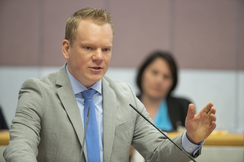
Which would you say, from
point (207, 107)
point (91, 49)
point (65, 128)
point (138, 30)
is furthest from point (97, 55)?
point (138, 30)

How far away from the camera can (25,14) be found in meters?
3.95

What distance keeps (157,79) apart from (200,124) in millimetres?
1742

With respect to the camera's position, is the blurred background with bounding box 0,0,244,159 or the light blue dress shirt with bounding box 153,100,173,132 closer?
the light blue dress shirt with bounding box 153,100,173,132

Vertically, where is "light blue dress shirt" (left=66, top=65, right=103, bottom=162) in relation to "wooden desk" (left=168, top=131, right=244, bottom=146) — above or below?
above

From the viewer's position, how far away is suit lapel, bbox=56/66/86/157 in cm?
118

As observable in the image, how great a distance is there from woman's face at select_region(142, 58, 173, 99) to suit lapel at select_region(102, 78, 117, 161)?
5.15 feet

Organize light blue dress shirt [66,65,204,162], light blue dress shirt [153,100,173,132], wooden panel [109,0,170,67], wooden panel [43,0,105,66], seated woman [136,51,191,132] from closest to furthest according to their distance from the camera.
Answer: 1. light blue dress shirt [66,65,204,162]
2. light blue dress shirt [153,100,173,132]
3. seated woman [136,51,191,132]
4. wooden panel [43,0,105,66]
5. wooden panel [109,0,170,67]

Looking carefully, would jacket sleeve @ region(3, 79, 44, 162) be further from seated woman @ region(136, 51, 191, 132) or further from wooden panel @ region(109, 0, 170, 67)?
wooden panel @ region(109, 0, 170, 67)

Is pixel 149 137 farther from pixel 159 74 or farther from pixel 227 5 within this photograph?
pixel 227 5

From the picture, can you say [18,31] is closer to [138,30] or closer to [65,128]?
[138,30]

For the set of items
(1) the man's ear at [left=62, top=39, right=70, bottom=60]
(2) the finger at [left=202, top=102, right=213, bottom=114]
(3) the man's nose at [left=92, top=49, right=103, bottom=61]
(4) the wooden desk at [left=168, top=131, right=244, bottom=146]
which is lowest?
(4) the wooden desk at [left=168, top=131, right=244, bottom=146]

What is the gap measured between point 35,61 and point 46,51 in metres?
0.19

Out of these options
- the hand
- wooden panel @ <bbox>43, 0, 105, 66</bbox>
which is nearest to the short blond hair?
the hand

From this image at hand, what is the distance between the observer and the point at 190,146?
3.79ft
